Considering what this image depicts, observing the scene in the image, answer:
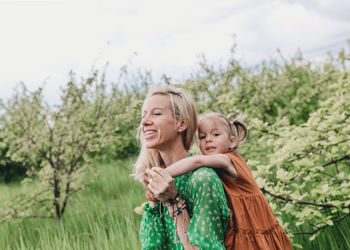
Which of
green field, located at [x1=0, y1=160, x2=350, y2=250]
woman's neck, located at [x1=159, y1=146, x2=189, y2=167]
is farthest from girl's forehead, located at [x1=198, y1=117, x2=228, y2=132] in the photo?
green field, located at [x1=0, y1=160, x2=350, y2=250]

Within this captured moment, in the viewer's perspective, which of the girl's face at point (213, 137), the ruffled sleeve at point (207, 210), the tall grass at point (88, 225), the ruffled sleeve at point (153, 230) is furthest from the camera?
the tall grass at point (88, 225)

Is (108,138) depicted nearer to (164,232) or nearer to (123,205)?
(123,205)

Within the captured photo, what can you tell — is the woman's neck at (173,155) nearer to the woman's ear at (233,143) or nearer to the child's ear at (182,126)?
the child's ear at (182,126)

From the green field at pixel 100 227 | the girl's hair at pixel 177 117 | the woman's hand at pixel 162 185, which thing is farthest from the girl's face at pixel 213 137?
the green field at pixel 100 227

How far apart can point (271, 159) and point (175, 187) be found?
2396mm

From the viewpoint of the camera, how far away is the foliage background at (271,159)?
310 cm

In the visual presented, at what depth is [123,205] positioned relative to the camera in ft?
16.0

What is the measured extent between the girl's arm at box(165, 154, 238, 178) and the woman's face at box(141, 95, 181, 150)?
8.9 inches

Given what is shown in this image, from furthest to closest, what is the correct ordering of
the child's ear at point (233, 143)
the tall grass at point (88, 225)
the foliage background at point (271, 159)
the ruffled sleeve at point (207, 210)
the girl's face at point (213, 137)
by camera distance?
1. the tall grass at point (88, 225)
2. the foliage background at point (271, 159)
3. the child's ear at point (233, 143)
4. the girl's face at point (213, 137)
5. the ruffled sleeve at point (207, 210)

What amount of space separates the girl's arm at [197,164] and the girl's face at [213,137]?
276 mm

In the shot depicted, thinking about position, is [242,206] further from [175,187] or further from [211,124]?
[211,124]

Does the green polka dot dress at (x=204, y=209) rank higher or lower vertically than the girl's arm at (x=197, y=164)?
lower

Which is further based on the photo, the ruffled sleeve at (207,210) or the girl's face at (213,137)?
the girl's face at (213,137)

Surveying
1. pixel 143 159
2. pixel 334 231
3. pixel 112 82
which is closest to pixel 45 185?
pixel 112 82
